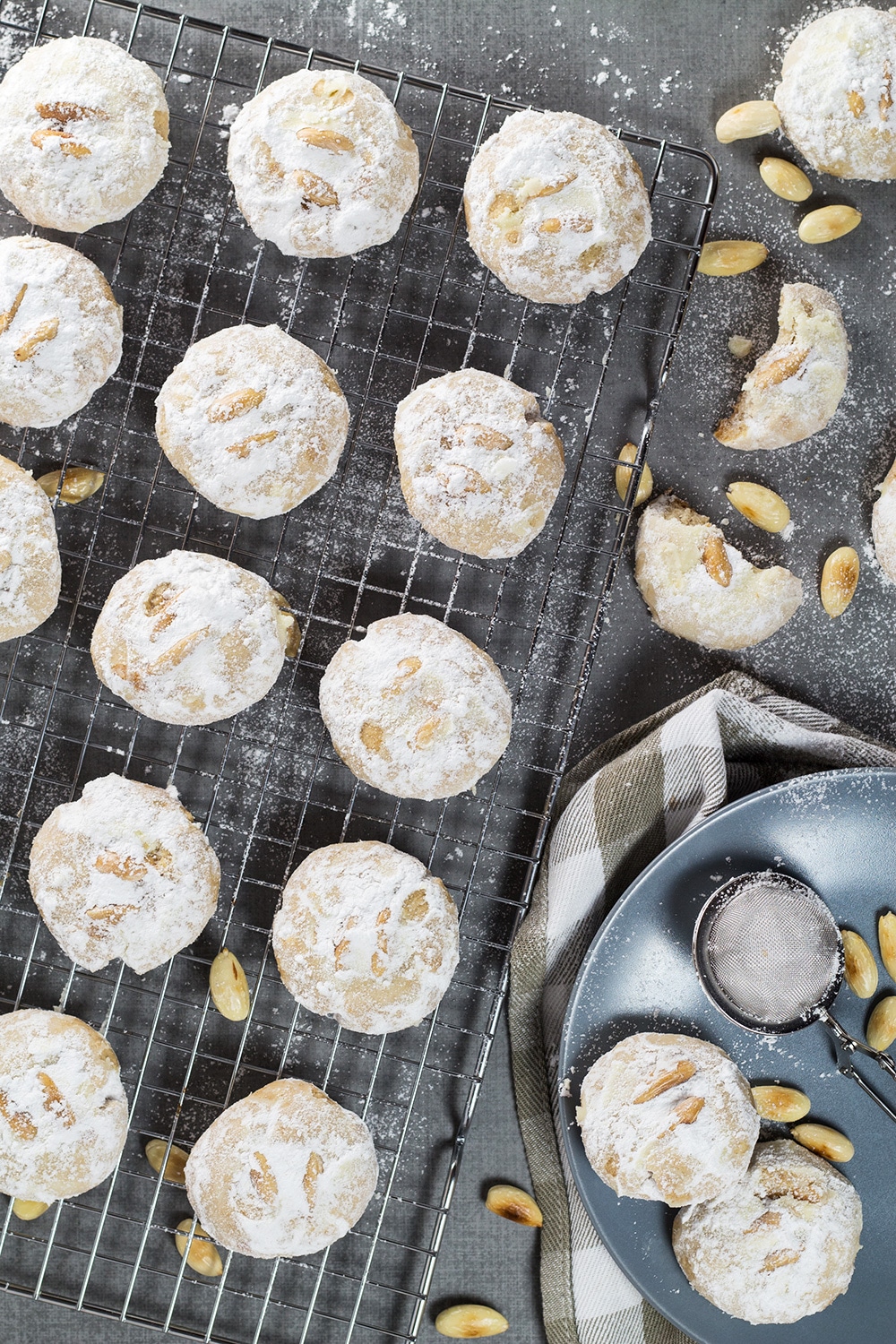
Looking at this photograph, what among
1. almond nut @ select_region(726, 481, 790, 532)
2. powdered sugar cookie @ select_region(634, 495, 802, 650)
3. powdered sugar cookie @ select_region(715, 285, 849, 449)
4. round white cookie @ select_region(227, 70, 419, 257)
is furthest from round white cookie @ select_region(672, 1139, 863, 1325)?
round white cookie @ select_region(227, 70, 419, 257)

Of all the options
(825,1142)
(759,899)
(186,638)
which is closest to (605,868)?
(759,899)

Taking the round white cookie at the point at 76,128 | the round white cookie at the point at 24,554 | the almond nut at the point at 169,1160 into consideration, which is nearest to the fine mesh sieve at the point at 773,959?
the almond nut at the point at 169,1160

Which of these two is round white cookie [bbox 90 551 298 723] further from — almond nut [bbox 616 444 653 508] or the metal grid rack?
almond nut [bbox 616 444 653 508]

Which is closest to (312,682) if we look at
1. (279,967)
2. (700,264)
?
(279,967)

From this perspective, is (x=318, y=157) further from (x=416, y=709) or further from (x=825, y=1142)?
(x=825, y=1142)

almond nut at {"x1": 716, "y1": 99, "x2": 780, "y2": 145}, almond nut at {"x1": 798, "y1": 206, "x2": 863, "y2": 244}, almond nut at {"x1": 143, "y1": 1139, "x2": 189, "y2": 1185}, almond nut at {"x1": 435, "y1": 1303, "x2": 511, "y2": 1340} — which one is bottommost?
almond nut at {"x1": 435, "y1": 1303, "x2": 511, "y2": 1340}
